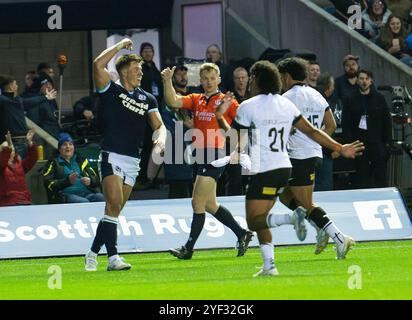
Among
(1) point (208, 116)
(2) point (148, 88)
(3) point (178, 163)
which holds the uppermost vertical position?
(2) point (148, 88)

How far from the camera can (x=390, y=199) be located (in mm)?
20500

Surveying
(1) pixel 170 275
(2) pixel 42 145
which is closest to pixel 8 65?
(2) pixel 42 145

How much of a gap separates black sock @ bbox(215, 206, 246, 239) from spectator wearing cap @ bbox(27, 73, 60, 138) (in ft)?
21.1

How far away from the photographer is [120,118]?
17.3m

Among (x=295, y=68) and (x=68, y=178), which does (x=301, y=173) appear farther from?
(x=68, y=178)

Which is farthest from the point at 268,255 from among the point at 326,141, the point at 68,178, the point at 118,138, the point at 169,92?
the point at 68,178

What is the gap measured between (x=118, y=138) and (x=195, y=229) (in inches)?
79.0

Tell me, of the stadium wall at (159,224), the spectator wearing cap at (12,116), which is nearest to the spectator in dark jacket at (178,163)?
the spectator wearing cap at (12,116)

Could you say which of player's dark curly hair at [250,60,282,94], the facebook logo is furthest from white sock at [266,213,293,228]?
the facebook logo

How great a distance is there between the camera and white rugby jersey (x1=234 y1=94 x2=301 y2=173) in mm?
15789

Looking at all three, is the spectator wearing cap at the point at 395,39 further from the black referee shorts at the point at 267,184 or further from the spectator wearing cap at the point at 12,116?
the black referee shorts at the point at 267,184

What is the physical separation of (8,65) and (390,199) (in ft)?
42.0

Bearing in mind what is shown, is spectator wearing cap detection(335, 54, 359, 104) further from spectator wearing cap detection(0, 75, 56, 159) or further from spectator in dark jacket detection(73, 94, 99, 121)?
spectator wearing cap detection(0, 75, 56, 159)

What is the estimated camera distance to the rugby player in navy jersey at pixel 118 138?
56.1 ft
